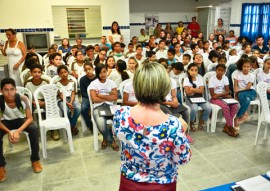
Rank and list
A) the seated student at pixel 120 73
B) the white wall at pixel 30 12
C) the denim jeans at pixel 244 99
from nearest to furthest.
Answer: the denim jeans at pixel 244 99
the seated student at pixel 120 73
the white wall at pixel 30 12

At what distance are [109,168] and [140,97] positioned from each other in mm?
1809

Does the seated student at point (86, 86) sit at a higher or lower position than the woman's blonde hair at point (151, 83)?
lower

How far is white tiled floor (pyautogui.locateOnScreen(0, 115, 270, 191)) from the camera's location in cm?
253

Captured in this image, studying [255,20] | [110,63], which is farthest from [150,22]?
[110,63]

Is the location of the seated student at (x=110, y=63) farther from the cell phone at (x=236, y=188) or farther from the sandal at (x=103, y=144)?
the cell phone at (x=236, y=188)

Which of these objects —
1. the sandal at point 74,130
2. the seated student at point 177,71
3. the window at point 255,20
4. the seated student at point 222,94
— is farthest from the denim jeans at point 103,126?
the window at point 255,20

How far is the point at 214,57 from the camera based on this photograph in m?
4.97

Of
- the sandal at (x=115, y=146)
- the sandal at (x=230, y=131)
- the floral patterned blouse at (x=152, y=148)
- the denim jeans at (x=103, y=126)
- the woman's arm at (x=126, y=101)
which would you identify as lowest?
the sandal at (x=115, y=146)

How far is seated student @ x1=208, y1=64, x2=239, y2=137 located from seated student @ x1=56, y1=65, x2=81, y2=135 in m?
2.02

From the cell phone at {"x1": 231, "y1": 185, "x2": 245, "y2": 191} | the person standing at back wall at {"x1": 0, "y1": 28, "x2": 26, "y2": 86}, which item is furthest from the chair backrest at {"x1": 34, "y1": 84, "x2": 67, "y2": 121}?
the cell phone at {"x1": 231, "y1": 185, "x2": 245, "y2": 191}

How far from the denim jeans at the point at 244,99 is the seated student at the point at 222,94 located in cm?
19

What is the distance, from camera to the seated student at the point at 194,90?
12.0 feet

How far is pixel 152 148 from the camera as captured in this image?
1218 mm

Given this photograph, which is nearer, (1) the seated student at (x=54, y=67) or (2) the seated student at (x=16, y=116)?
(2) the seated student at (x=16, y=116)
